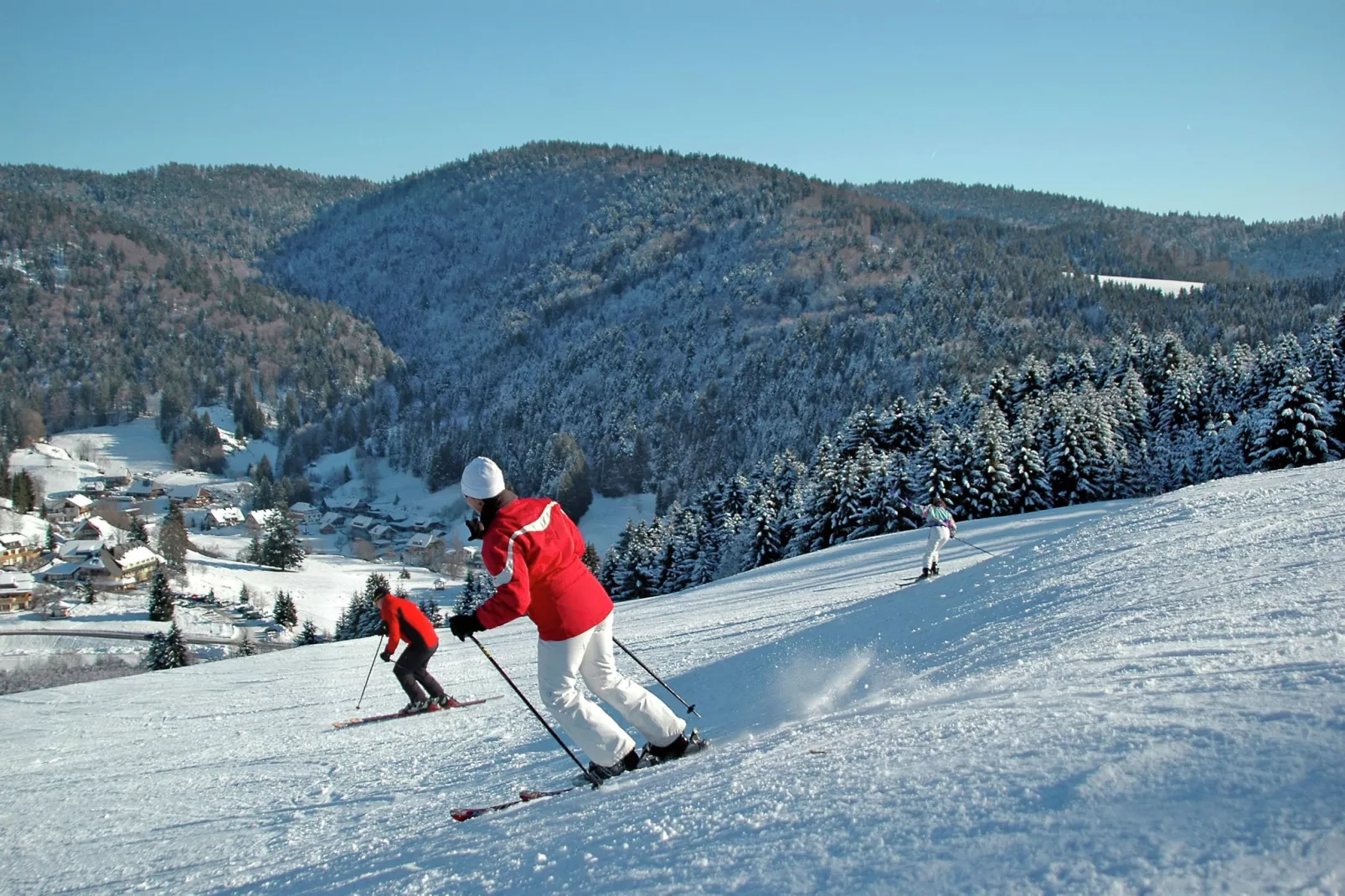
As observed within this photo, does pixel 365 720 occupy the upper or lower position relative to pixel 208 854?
lower

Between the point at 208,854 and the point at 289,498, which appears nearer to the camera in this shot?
the point at 208,854

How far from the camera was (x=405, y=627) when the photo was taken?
373 inches

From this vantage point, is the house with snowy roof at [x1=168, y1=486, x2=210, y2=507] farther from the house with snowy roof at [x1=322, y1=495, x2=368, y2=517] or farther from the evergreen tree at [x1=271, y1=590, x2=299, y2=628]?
the evergreen tree at [x1=271, y1=590, x2=299, y2=628]

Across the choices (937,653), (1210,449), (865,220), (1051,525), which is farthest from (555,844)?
(865,220)

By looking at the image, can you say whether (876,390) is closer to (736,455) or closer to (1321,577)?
(736,455)

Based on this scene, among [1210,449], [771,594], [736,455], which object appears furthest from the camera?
[736,455]

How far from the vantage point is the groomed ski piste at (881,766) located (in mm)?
2836

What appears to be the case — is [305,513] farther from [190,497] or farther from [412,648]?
[412,648]

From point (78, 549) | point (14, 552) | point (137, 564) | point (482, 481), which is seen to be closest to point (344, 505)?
point (78, 549)

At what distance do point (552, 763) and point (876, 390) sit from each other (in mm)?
118907

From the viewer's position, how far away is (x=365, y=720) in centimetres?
955

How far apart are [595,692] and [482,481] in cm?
143

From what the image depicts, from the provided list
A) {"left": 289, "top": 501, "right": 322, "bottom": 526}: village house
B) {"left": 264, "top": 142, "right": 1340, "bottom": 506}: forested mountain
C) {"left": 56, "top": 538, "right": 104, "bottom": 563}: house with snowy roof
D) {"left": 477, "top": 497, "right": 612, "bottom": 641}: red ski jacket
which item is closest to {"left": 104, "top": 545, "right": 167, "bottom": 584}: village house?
{"left": 56, "top": 538, "right": 104, "bottom": 563}: house with snowy roof

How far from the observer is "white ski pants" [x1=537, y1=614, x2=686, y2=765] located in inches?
187
